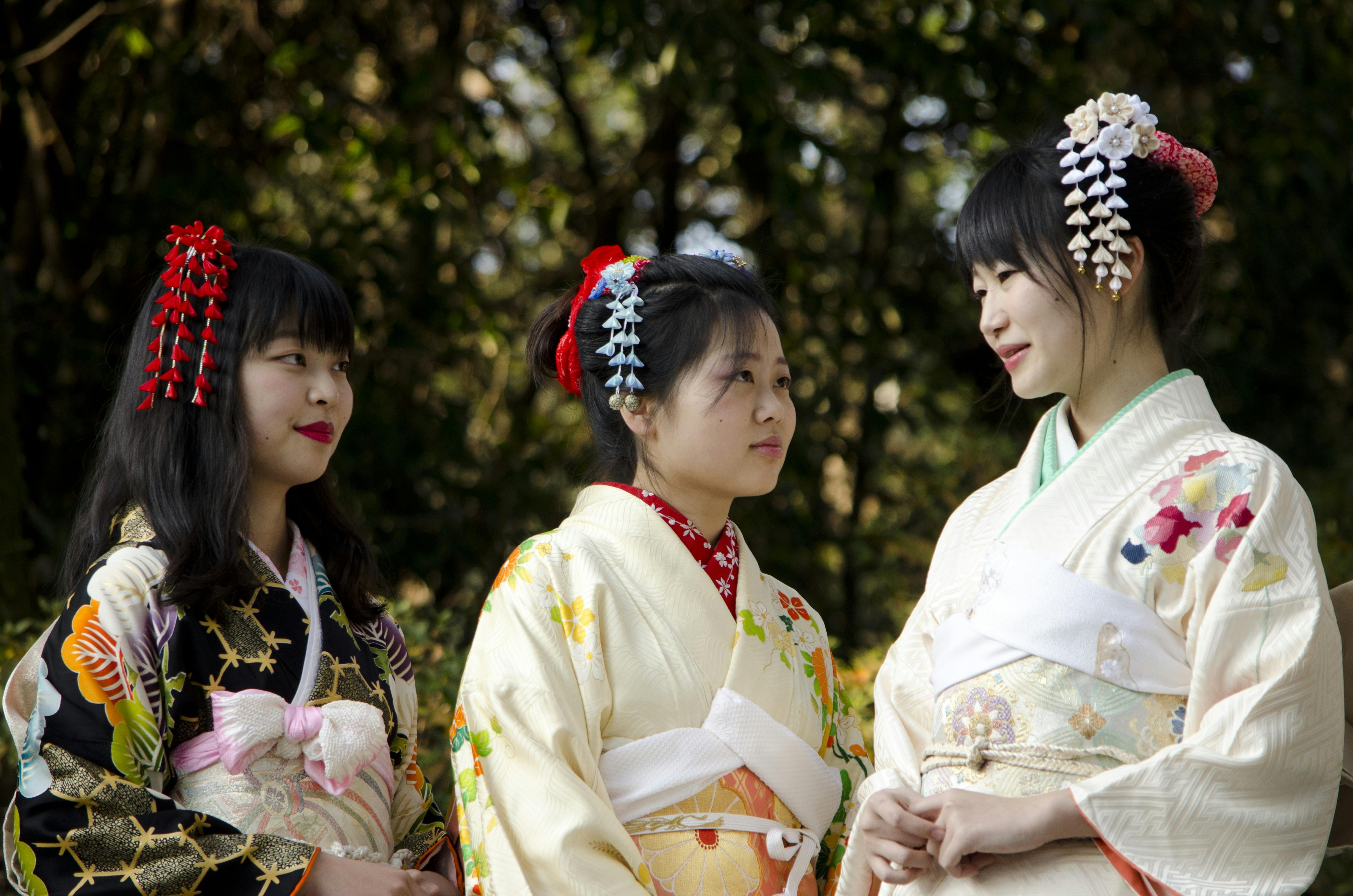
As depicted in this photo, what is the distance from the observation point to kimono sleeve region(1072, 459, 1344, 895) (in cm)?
158

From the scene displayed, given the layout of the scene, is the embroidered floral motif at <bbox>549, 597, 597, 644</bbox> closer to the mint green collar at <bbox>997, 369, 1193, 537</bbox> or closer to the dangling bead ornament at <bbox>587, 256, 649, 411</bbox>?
the dangling bead ornament at <bbox>587, 256, 649, 411</bbox>

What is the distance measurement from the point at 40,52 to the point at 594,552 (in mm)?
3105

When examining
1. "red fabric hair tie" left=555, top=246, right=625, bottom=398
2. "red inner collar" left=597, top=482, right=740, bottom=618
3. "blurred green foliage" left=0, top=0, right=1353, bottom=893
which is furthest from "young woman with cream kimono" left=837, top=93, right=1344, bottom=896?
"blurred green foliage" left=0, top=0, right=1353, bottom=893

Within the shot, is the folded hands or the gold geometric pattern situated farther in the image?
the gold geometric pattern

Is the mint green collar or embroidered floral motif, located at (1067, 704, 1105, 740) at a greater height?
the mint green collar

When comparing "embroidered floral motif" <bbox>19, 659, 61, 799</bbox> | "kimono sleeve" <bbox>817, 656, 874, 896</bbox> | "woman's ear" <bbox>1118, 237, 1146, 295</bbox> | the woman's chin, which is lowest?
"kimono sleeve" <bbox>817, 656, 874, 896</bbox>

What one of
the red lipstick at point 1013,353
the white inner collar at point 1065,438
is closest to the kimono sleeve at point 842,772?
the white inner collar at point 1065,438

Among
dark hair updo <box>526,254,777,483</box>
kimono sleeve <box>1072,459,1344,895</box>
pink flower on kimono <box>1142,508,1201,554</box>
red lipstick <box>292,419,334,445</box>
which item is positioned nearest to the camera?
kimono sleeve <box>1072,459,1344,895</box>

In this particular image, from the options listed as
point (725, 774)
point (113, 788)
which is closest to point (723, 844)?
point (725, 774)

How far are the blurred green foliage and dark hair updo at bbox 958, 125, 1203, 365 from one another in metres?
1.74

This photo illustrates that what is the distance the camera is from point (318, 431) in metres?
2.13

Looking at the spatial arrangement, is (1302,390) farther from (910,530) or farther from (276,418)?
(276,418)

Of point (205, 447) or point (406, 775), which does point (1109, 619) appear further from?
point (205, 447)

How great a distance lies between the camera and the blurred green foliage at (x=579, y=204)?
4172mm
